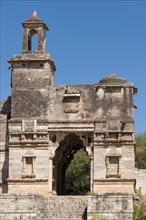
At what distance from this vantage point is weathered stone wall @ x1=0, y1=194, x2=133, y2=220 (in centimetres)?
3262

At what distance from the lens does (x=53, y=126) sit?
3875 cm

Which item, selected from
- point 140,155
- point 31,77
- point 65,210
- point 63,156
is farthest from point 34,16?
point 140,155

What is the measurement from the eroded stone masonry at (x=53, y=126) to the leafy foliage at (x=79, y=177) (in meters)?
15.2

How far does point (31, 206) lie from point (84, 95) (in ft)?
28.6

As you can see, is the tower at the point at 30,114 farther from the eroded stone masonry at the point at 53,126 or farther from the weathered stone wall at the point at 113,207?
the weathered stone wall at the point at 113,207

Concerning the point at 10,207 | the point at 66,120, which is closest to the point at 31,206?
the point at 10,207

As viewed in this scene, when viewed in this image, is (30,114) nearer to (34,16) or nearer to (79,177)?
(34,16)

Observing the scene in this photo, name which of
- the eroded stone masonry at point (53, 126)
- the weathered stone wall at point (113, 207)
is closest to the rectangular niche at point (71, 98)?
the eroded stone masonry at point (53, 126)

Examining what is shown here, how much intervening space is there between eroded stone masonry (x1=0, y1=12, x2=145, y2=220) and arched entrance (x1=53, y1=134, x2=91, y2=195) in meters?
0.43

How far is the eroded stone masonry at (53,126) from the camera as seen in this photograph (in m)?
38.0

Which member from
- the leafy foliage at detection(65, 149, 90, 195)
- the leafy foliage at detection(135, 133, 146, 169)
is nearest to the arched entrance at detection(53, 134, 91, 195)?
the leafy foliage at detection(65, 149, 90, 195)

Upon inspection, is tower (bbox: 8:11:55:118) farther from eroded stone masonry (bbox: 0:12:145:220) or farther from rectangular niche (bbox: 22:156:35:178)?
rectangular niche (bbox: 22:156:35:178)

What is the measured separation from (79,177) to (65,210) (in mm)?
21401

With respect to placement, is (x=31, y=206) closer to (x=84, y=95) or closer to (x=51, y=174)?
(x=51, y=174)
